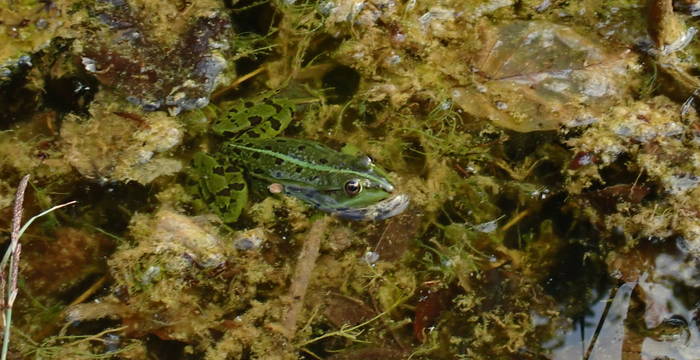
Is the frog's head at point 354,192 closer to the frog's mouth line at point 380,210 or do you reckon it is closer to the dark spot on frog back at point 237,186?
the frog's mouth line at point 380,210

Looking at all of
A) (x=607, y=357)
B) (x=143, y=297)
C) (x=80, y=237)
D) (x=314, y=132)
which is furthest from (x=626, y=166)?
(x=80, y=237)

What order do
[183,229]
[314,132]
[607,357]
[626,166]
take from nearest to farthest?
[607,357] → [183,229] → [626,166] → [314,132]

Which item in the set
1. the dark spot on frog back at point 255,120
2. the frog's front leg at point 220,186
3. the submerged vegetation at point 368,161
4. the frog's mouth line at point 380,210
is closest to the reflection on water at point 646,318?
the submerged vegetation at point 368,161

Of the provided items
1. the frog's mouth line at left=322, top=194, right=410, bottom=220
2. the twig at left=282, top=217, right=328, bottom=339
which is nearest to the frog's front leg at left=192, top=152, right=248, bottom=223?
the twig at left=282, top=217, right=328, bottom=339

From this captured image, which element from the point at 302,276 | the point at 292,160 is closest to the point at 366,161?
the point at 292,160

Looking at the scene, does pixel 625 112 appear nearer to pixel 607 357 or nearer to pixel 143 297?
pixel 607 357

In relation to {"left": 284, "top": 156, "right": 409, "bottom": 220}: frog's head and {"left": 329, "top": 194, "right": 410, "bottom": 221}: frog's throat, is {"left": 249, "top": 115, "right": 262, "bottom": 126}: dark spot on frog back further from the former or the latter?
{"left": 329, "top": 194, "right": 410, "bottom": 221}: frog's throat

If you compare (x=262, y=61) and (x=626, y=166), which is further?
(x=262, y=61)

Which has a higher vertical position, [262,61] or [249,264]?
[262,61]
